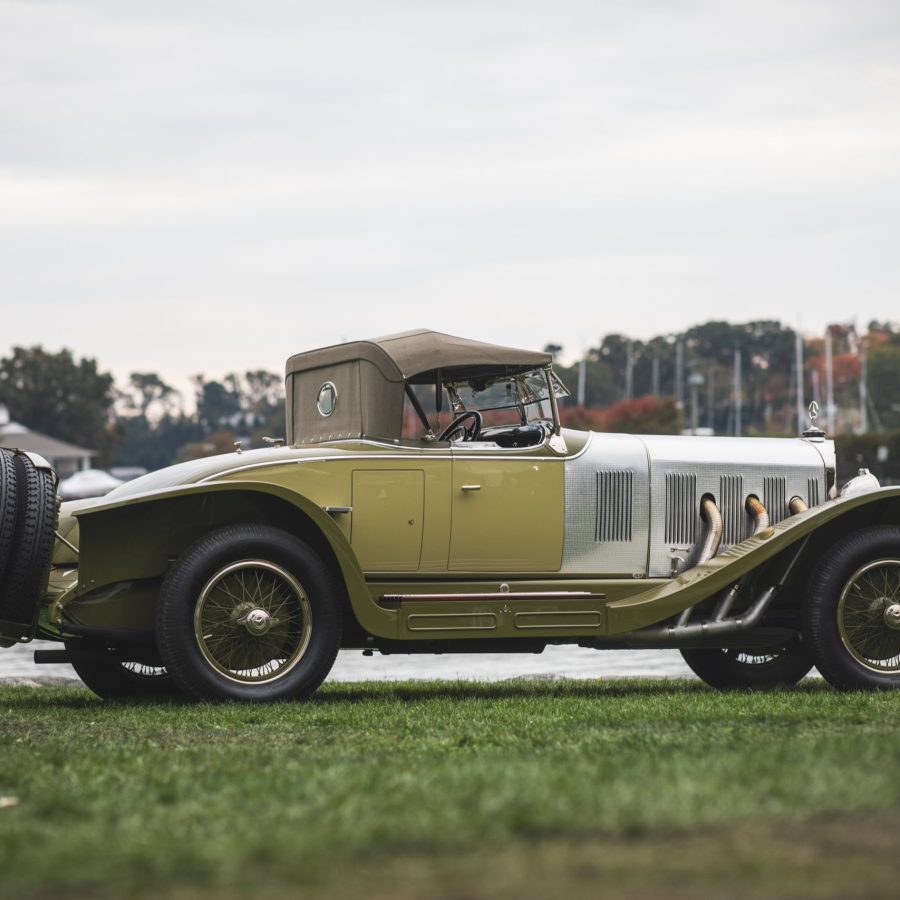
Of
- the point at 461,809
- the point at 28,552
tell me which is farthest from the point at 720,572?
the point at 461,809

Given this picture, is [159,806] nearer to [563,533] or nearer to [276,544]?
[276,544]

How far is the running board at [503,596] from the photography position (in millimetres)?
9445

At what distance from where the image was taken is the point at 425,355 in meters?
10.0

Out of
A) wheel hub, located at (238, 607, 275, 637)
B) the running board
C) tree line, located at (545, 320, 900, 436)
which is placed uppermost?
tree line, located at (545, 320, 900, 436)

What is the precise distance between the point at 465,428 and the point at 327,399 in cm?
95

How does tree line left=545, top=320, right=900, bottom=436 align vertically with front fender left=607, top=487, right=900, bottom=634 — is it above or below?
above

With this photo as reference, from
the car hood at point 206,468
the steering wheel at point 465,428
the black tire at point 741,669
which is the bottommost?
the black tire at point 741,669

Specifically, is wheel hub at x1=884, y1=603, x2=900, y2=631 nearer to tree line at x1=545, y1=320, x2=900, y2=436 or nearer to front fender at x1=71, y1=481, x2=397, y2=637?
front fender at x1=71, y1=481, x2=397, y2=637

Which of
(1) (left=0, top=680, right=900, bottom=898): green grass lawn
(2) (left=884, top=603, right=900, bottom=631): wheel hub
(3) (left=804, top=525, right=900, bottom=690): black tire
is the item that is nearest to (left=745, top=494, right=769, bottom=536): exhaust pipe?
(3) (left=804, top=525, right=900, bottom=690): black tire

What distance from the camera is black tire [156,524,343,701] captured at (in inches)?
351

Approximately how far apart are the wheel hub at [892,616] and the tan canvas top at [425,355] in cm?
275

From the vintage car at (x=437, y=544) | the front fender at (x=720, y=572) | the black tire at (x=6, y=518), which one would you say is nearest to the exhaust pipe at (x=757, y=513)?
the vintage car at (x=437, y=544)

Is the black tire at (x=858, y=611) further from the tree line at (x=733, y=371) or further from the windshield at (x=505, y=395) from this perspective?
the tree line at (x=733, y=371)

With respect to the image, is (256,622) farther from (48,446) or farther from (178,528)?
(48,446)
